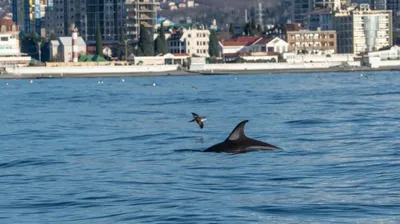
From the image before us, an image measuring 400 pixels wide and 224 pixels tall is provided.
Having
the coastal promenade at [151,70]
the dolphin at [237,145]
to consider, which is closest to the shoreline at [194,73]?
the coastal promenade at [151,70]

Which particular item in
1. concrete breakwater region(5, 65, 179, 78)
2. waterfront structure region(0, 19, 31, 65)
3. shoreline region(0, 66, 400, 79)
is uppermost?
waterfront structure region(0, 19, 31, 65)

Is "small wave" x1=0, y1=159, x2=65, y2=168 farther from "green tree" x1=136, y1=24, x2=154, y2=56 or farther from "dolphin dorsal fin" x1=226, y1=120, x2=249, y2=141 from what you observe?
"green tree" x1=136, y1=24, x2=154, y2=56

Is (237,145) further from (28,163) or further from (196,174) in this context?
(28,163)

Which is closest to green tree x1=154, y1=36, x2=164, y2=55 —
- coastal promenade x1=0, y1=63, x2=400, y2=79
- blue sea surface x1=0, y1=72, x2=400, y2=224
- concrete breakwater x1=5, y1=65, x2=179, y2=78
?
coastal promenade x1=0, y1=63, x2=400, y2=79

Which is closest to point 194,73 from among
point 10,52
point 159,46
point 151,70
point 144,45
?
point 151,70

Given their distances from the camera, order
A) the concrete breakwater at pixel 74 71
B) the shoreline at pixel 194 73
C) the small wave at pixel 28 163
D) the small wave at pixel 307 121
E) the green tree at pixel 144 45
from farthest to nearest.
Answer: the green tree at pixel 144 45
the concrete breakwater at pixel 74 71
the shoreline at pixel 194 73
the small wave at pixel 307 121
the small wave at pixel 28 163

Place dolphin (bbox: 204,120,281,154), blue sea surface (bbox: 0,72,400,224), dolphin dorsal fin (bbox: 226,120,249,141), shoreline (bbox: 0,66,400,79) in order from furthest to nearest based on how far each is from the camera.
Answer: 1. shoreline (bbox: 0,66,400,79)
2. dolphin (bbox: 204,120,281,154)
3. dolphin dorsal fin (bbox: 226,120,249,141)
4. blue sea surface (bbox: 0,72,400,224)

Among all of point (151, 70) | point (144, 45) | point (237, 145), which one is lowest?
point (151, 70)

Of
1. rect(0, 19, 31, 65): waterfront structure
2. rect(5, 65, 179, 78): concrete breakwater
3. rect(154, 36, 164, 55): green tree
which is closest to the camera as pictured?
rect(5, 65, 179, 78): concrete breakwater

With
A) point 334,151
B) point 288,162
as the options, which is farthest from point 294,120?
point 288,162

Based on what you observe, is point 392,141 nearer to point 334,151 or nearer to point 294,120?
point 334,151

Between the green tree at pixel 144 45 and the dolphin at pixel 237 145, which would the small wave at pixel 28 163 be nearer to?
the dolphin at pixel 237 145

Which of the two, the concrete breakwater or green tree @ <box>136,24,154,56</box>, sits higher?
green tree @ <box>136,24,154,56</box>

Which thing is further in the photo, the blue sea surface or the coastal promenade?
the coastal promenade
